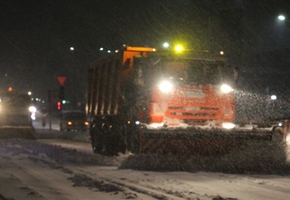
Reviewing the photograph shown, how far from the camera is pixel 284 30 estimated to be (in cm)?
4691

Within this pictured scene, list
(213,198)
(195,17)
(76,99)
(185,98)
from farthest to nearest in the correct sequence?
(76,99) → (195,17) → (185,98) → (213,198)

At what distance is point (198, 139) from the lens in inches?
552

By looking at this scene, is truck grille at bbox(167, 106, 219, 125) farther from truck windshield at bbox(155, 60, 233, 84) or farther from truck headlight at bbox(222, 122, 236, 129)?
truck windshield at bbox(155, 60, 233, 84)

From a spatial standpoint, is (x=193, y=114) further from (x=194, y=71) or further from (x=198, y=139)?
(x=198, y=139)

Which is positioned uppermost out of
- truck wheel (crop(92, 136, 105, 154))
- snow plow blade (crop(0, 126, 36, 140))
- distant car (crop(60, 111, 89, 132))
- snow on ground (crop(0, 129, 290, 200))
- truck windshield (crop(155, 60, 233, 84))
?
truck windshield (crop(155, 60, 233, 84))

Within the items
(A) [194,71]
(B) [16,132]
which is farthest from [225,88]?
(B) [16,132]

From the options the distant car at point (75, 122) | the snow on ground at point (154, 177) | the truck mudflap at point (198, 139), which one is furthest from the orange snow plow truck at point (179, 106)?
the distant car at point (75, 122)

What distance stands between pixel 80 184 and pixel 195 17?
30.6m

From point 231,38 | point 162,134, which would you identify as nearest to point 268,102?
point 231,38

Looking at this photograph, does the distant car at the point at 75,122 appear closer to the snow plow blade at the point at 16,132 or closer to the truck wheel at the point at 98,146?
the snow plow blade at the point at 16,132

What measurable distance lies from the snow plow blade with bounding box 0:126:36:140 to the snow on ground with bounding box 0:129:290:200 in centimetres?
1245

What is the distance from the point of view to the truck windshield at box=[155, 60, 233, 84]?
15.5 meters

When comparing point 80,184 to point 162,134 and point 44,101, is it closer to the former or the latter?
point 162,134

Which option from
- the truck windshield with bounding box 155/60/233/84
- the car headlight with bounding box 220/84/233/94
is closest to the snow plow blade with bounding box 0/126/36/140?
the truck windshield with bounding box 155/60/233/84
